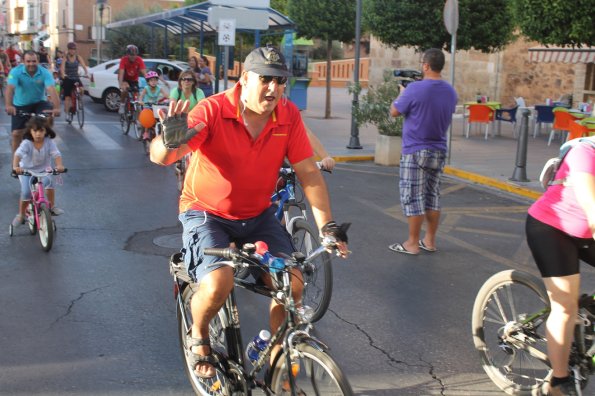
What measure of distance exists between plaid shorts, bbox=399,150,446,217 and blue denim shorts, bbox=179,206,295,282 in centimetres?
348

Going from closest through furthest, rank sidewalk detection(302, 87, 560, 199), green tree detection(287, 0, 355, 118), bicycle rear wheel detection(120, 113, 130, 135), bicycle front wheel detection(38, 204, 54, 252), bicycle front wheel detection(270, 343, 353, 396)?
bicycle front wheel detection(270, 343, 353, 396), bicycle front wheel detection(38, 204, 54, 252), sidewalk detection(302, 87, 560, 199), bicycle rear wheel detection(120, 113, 130, 135), green tree detection(287, 0, 355, 118)

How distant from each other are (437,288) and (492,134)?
1329 centimetres

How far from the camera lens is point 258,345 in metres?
3.41

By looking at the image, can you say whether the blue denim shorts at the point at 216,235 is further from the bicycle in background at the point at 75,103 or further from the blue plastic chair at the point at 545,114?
the blue plastic chair at the point at 545,114

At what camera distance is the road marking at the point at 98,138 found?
47.6 ft

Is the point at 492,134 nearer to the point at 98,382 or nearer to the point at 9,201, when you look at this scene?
the point at 9,201

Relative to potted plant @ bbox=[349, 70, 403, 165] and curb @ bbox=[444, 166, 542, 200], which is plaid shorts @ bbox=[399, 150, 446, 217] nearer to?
curb @ bbox=[444, 166, 542, 200]

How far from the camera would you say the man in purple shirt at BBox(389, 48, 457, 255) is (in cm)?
710

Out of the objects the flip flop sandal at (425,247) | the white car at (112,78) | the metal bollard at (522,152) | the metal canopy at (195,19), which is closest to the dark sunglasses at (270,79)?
the flip flop sandal at (425,247)

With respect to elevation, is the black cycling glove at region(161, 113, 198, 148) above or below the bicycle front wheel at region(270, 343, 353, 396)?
above

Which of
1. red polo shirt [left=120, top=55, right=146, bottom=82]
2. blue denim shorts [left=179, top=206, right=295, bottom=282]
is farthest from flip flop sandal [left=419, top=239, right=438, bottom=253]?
red polo shirt [left=120, top=55, right=146, bottom=82]

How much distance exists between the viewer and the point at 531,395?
4.11 meters

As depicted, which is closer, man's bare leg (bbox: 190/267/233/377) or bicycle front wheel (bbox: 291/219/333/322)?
man's bare leg (bbox: 190/267/233/377)

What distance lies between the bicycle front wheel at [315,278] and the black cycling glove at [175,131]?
2.18 metres
